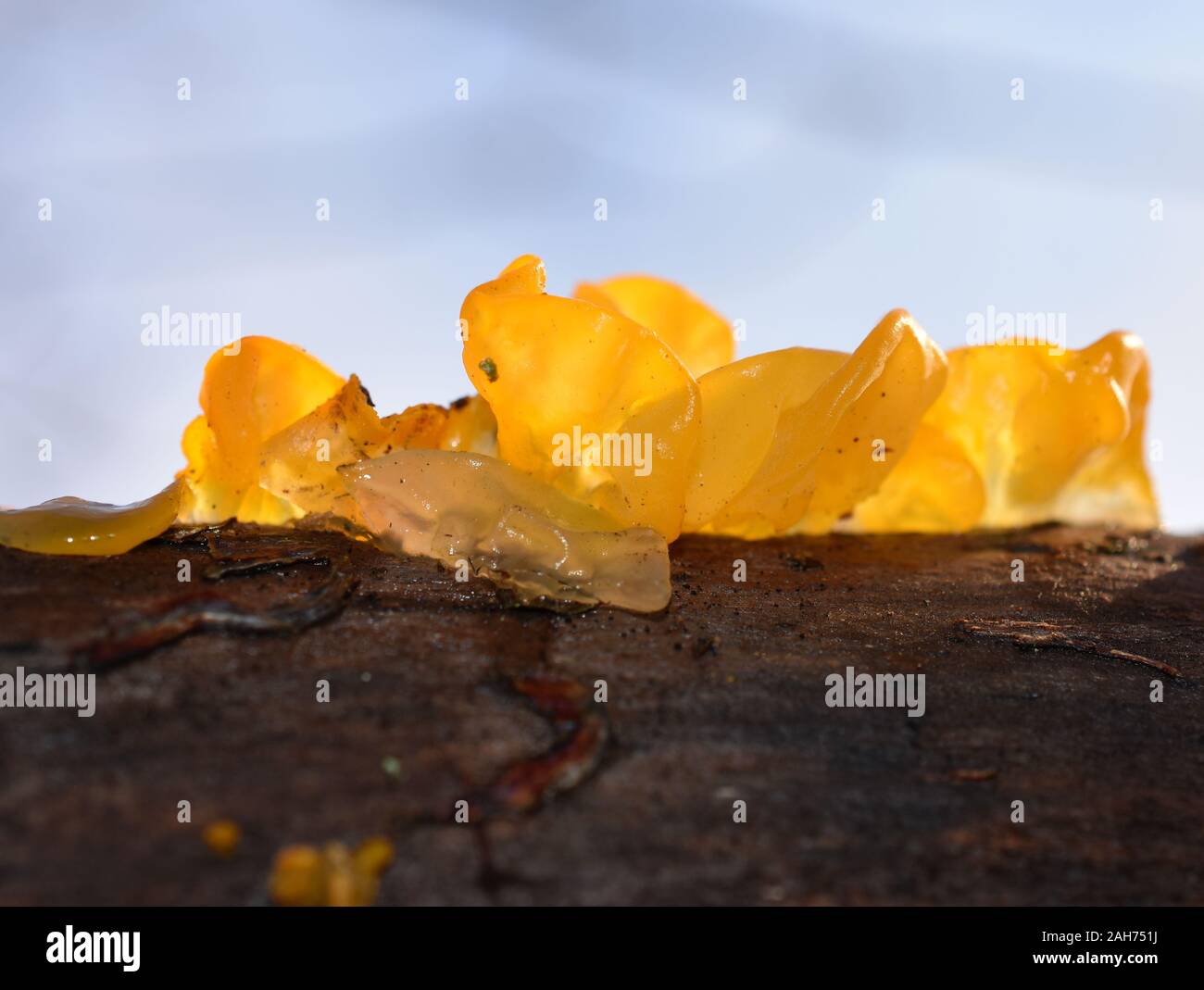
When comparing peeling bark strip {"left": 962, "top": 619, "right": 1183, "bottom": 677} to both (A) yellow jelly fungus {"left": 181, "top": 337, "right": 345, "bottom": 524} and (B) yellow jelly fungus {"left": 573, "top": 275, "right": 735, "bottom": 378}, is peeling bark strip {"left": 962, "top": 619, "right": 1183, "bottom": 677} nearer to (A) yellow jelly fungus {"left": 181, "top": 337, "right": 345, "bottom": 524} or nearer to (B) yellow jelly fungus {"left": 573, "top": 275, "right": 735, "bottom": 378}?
(B) yellow jelly fungus {"left": 573, "top": 275, "right": 735, "bottom": 378}

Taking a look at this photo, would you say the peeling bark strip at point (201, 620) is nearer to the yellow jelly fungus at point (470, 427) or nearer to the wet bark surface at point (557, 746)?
the wet bark surface at point (557, 746)

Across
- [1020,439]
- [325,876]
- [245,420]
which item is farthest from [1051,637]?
[245,420]

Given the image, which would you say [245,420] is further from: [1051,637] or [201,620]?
[1051,637]

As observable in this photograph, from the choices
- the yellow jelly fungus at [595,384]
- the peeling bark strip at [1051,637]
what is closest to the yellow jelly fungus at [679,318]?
the yellow jelly fungus at [595,384]

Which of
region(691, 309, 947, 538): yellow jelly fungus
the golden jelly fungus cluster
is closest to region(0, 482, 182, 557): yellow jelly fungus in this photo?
the golden jelly fungus cluster
